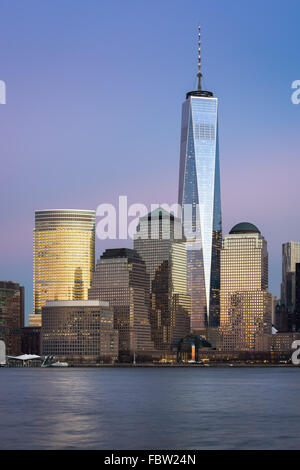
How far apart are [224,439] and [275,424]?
16.0m

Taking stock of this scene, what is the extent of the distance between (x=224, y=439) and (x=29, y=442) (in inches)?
680

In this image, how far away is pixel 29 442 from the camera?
72562 mm

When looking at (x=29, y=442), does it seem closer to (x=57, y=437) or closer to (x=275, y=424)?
(x=57, y=437)

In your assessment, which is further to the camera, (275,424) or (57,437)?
(275,424)
